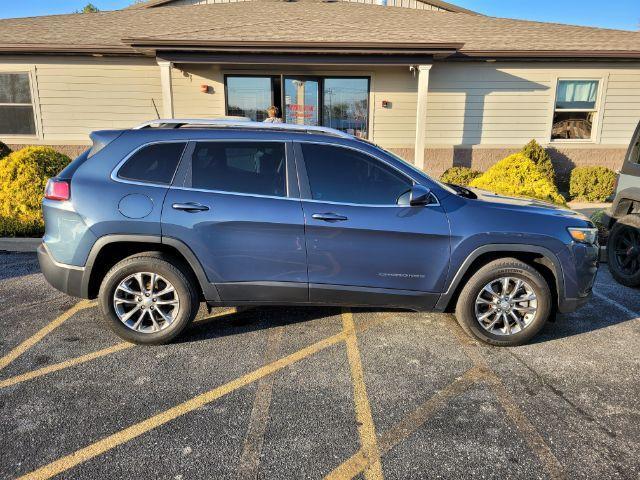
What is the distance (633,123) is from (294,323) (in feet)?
39.9

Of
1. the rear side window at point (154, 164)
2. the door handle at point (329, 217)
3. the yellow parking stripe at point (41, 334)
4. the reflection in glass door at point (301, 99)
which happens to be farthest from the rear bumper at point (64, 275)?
the reflection in glass door at point (301, 99)

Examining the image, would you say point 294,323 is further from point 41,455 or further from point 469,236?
point 41,455

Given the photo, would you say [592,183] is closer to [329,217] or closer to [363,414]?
[329,217]

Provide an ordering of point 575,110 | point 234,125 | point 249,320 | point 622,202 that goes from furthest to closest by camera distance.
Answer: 1. point 575,110
2. point 622,202
3. point 249,320
4. point 234,125

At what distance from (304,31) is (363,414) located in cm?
1008

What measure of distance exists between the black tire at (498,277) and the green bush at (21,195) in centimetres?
660

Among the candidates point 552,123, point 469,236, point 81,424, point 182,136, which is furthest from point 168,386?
point 552,123

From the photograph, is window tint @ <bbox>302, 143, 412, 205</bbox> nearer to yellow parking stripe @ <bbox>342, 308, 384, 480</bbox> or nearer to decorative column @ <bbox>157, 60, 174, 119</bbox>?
yellow parking stripe @ <bbox>342, 308, 384, 480</bbox>

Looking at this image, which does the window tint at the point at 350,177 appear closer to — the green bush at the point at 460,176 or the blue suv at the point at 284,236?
the blue suv at the point at 284,236

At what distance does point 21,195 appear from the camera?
7.22 meters

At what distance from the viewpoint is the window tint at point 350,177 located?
12.4ft

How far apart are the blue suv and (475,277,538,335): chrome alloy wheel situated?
11mm

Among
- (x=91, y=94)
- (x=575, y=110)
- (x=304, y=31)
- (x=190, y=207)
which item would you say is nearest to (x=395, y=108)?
(x=304, y=31)

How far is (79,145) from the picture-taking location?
1195 centimetres
